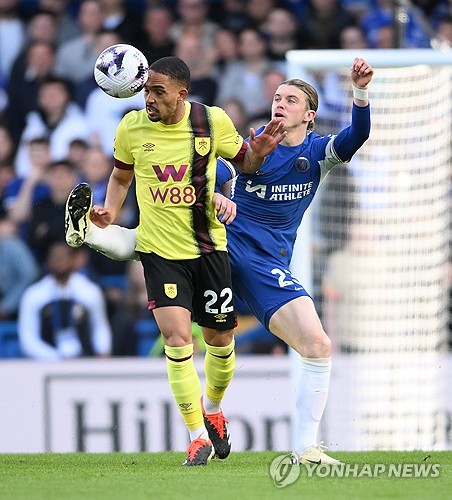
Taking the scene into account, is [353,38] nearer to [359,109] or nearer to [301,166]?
[301,166]

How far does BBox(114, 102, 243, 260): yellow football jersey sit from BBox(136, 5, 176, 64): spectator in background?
6.65 m

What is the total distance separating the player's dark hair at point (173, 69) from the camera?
21.9 feet

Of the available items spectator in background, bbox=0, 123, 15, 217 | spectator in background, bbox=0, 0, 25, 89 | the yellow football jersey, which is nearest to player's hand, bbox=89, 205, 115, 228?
the yellow football jersey

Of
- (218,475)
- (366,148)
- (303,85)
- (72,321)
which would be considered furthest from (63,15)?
(218,475)

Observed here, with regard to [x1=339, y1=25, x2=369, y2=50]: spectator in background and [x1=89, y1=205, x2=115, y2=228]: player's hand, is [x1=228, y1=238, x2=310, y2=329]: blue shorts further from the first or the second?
[x1=339, y1=25, x2=369, y2=50]: spectator in background

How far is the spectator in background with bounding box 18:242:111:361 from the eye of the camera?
11844 millimetres

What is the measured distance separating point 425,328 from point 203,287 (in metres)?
3.48

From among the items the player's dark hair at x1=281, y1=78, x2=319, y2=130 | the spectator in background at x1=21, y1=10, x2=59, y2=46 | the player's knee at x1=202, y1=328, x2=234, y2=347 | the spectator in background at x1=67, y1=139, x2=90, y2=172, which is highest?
the spectator in background at x1=21, y1=10, x2=59, y2=46

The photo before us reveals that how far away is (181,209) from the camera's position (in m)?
6.77

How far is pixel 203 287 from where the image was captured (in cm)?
692

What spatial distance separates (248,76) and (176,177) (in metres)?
6.81

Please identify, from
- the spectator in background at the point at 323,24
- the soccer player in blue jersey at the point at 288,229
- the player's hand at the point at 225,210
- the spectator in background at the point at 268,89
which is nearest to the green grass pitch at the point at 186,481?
the soccer player in blue jersey at the point at 288,229

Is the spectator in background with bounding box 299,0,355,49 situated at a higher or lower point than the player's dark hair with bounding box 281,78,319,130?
higher

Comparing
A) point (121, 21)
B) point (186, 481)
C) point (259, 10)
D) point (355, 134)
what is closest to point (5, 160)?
point (121, 21)
